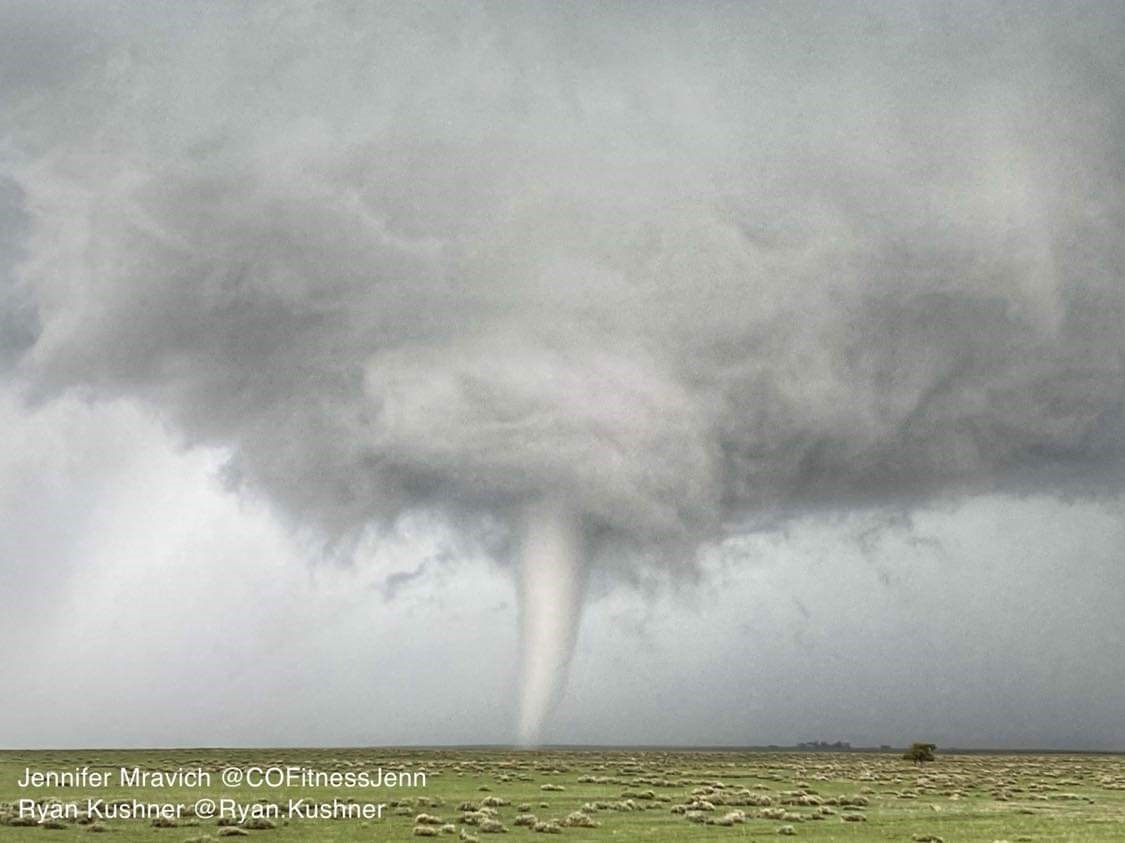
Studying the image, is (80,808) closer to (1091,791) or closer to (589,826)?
(589,826)

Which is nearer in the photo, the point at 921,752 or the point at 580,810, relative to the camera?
the point at 580,810

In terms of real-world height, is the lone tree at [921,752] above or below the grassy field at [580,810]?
below

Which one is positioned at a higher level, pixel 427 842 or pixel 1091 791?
pixel 427 842

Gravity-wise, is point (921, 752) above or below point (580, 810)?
below

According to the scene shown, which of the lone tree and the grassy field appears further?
the lone tree

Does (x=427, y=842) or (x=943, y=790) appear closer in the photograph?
(x=427, y=842)

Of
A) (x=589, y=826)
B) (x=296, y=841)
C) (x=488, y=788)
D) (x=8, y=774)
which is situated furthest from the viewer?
(x=8, y=774)

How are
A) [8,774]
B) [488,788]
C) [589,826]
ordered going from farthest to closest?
[8,774] < [488,788] < [589,826]

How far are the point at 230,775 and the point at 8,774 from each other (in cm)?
1523

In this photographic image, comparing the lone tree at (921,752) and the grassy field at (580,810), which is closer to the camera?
Result: the grassy field at (580,810)

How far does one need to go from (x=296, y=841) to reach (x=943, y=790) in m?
47.0

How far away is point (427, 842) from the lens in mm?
33000

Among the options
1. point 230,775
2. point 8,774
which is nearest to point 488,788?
point 230,775

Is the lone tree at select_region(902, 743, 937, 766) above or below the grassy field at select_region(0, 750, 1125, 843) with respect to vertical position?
below
